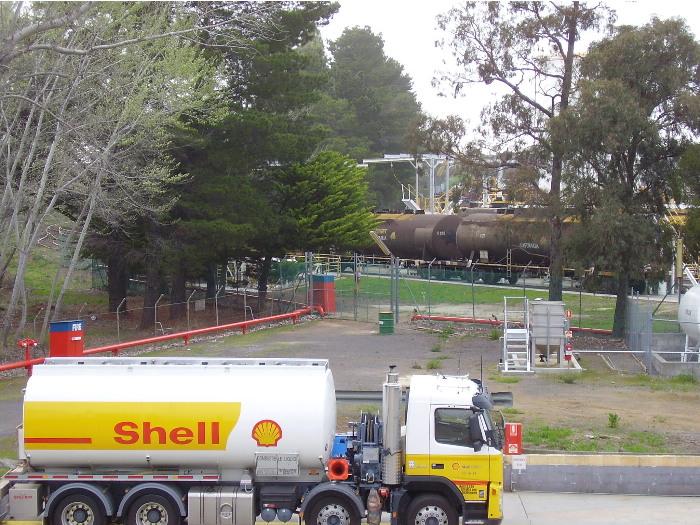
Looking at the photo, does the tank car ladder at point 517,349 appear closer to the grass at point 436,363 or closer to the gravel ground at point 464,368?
the gravel ground at point 464,368

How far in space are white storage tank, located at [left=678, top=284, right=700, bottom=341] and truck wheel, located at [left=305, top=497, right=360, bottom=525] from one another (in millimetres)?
15974

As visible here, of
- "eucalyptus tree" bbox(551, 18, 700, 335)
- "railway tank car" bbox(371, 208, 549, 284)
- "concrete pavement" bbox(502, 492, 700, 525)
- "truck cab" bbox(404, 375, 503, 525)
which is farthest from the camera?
"railway tank car" bbox(371, 208, 549, 284)

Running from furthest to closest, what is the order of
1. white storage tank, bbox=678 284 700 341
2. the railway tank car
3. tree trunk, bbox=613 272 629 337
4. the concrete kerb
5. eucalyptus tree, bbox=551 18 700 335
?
1. the railway tank car
2. tree trunk, bbox=613 272 629 337
3. eucalyptus tree, bbox=551 18 700 335
4. white storage tank, bbox=678 284 700 341
5. the concrete kerb

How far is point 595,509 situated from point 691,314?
1302cm

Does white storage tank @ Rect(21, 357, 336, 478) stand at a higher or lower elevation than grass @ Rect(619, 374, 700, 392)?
higher

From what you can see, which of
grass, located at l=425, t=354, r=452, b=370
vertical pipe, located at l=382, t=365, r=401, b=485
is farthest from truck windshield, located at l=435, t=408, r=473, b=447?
grass, located at l=425, t=354, r=452, b=370

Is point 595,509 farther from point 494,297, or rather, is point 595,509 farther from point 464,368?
point 494,297

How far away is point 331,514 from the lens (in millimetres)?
10453

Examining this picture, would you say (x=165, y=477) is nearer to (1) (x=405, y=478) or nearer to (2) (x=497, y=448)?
(1) (x=405, y=478)

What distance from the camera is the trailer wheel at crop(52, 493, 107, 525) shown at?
34.5ft

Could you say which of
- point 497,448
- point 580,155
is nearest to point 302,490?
point 497,448

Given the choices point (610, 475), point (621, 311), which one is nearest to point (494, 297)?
point (621, 311)

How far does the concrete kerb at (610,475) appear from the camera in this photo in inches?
501

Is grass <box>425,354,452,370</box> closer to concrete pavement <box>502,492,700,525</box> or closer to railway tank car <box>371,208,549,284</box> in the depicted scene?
concrete pavement <box>502,492,700,525</box>
